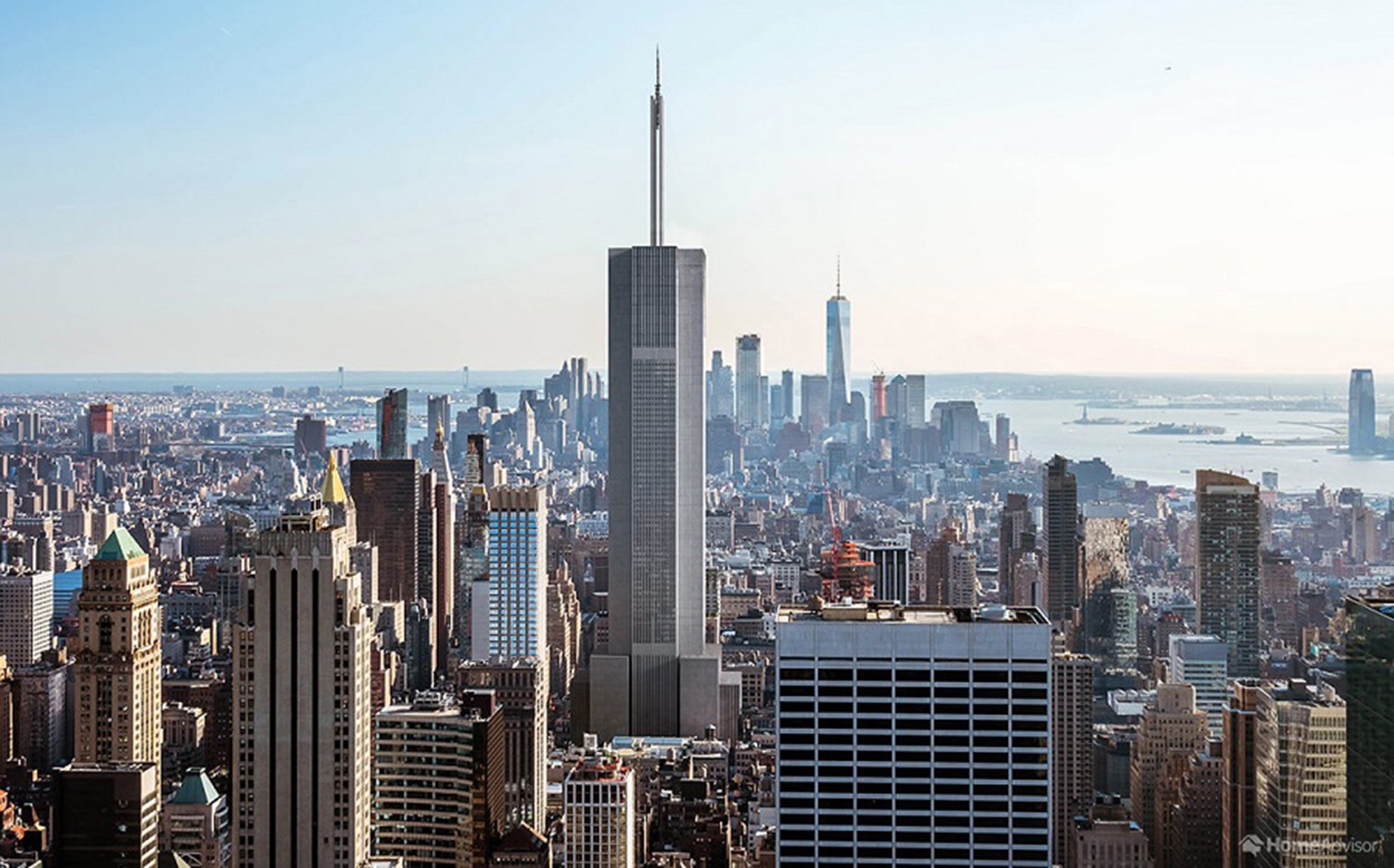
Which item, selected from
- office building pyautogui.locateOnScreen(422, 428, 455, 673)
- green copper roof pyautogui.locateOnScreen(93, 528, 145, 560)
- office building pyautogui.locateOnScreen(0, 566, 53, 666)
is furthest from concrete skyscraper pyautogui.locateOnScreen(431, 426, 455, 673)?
green copper roof pyautogui.locateOnScreen(93, 528, 145, 560)

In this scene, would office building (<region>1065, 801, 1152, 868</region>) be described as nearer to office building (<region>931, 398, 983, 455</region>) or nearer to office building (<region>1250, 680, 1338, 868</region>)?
office building (<region>1250, 680, 1338, 868</region>)

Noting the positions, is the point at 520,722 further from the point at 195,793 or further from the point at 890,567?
the point at 890,567

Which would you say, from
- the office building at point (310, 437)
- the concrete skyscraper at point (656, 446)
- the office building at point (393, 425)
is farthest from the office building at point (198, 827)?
the concrete skyscraper at point (656, 446)

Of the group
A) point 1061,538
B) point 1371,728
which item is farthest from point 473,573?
point 1371,728

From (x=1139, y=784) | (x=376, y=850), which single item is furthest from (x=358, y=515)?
(x=1139, y=784)

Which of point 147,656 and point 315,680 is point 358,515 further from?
point 315,680

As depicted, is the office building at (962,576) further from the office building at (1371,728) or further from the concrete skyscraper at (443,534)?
the concrete skyscraper at (443,534)
